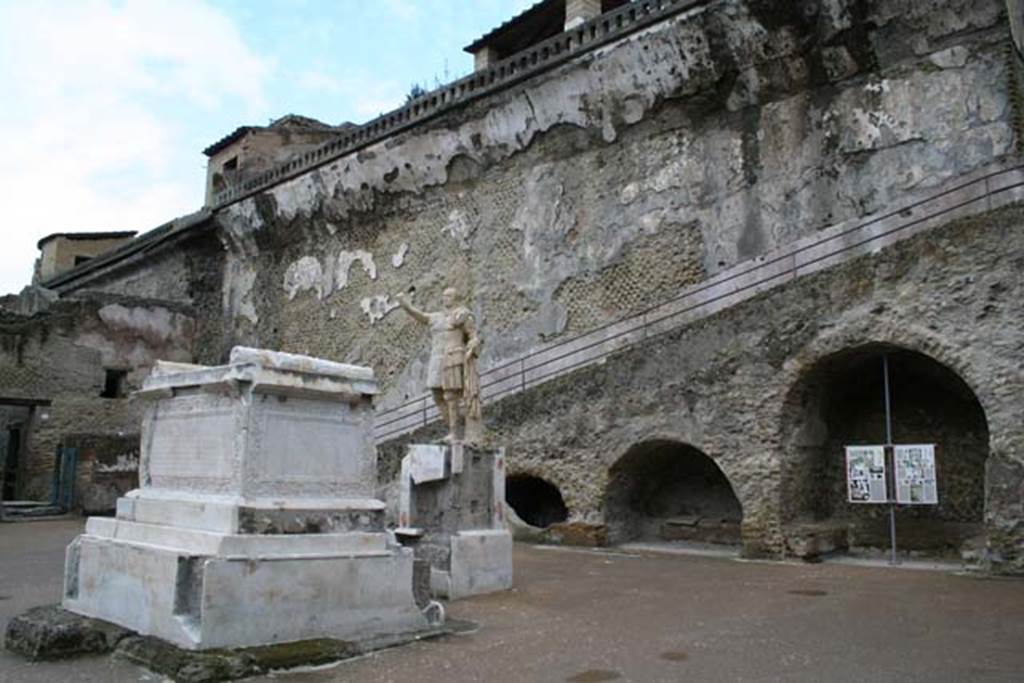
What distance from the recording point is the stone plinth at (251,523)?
5.21 meters

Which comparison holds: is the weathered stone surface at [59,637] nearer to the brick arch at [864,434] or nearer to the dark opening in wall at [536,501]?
the brick arch at [864,434]

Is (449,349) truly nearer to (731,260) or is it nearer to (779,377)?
(779,377)

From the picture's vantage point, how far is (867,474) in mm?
10375

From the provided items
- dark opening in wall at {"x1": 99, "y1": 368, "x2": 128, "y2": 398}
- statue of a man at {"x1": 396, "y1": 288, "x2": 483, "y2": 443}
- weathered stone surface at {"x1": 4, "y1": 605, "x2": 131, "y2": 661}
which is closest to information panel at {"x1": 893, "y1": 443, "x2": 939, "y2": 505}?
statue of a man at {"x1": 396, "y1": 288, "x2": 483, "y2": 443}

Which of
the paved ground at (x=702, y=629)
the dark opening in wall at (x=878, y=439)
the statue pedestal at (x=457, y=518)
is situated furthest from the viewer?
the dark opening in wall at (x=878, y=439)

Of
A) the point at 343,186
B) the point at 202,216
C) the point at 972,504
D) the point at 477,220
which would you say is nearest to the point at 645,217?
the point at 477,220

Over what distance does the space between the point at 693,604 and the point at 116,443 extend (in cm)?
1346

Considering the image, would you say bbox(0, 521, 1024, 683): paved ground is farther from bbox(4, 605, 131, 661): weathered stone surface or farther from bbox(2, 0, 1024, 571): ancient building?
bbox(2, 0, 1024, 571): ancient building

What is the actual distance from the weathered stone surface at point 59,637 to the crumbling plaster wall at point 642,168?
10657 millimetres

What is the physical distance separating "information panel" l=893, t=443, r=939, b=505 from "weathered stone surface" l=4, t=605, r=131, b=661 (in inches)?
325

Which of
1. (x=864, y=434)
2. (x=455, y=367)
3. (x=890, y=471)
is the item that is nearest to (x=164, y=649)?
(x=455, y=367)

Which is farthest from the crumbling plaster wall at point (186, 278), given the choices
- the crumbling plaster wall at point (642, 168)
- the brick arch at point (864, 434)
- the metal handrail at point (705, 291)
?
the brick arch at point (864, 434)

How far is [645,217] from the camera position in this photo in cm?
1504

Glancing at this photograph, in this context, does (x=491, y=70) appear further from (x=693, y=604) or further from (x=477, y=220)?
(x=693, y=604)
